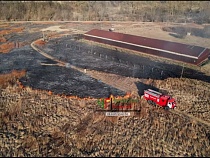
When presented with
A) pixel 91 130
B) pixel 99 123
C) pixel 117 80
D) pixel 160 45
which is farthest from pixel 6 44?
pixel 91 130

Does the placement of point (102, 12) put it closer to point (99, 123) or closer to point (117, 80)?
point (117, 80)

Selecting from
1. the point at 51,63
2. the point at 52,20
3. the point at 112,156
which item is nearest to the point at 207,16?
the point at 52,20

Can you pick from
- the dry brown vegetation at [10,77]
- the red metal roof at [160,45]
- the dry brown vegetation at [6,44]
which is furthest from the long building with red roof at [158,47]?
the dry brown vegetation at [10,77]

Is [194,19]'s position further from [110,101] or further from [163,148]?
[163,148]

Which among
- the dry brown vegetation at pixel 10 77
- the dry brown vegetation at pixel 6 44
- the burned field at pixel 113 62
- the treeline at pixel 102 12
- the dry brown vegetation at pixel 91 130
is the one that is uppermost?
the treeline at pixel 102 12

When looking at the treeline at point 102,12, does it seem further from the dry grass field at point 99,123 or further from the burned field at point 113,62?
the dry grass field at point 99,123

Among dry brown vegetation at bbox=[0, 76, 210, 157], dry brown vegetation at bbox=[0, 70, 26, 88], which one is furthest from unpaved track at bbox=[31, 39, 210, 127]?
dry brown vegetation at bbox=[0, 70, 26, 88]
